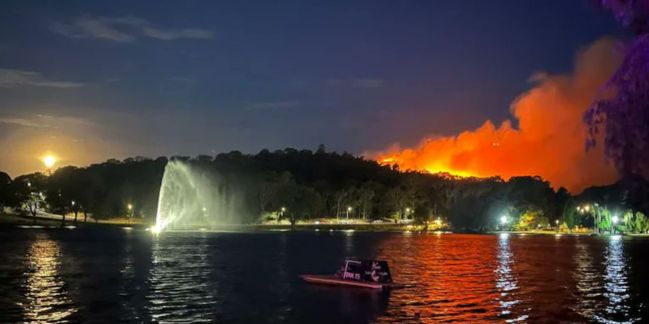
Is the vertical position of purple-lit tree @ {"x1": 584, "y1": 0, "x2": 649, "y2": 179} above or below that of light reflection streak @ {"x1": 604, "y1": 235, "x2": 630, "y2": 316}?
above

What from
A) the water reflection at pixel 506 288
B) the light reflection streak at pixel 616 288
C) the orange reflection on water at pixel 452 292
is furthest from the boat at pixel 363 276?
the light reflection streak at pixel 616 288

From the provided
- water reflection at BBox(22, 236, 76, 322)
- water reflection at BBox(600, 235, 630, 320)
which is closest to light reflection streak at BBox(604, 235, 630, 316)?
water reflection at BBox(600, 235, 630, 320)

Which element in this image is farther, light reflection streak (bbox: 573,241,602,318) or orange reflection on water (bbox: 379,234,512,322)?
light reflection streak (bbox: 573,241,602,318)

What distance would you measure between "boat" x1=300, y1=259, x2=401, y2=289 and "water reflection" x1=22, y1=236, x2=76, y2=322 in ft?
75.2

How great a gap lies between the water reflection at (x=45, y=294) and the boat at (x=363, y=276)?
22927 millimetres

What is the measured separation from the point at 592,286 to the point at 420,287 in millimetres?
18088

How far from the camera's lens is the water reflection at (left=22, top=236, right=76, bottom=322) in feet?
132

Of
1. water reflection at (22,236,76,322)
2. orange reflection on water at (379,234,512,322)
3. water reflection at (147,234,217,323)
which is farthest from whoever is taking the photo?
orange reflection on water at (379,234,512,322)

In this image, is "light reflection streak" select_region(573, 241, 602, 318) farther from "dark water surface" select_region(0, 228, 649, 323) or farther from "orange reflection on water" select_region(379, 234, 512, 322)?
"orange reflection on water" select_region(379, 234, 512, 322)

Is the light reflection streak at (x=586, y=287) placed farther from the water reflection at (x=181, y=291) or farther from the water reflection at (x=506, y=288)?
the water reflection at (x=181, y=291)

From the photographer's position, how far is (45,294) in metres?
49.8

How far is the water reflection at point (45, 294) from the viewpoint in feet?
132

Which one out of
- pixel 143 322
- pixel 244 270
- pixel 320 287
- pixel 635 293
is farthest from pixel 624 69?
pixel 244 270

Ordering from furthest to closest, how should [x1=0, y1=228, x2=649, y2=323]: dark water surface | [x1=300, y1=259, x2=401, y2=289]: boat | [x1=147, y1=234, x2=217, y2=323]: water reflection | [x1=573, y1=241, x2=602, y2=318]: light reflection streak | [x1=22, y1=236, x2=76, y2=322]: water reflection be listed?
[x1=300, y1=259, x2=401, y2=289]: boat
[x1=573, y1=241, x2=602, y2=318]: light reflection streak
[x1=0, y1=228, x2=649, y2=323]: dark water surface
[x1=147, y1=234, x2=217, y2=323]: water reflection
[x1=22, y1=236, x2=76, y2=322]: water reflection
